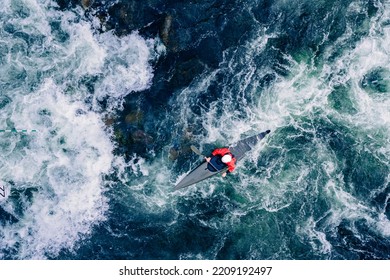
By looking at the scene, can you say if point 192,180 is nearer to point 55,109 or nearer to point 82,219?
point 82,219

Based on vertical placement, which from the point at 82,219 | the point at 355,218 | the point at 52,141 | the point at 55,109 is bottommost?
the point at 355,218

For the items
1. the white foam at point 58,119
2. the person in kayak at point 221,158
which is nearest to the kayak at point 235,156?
the person in kayak at point 221,158

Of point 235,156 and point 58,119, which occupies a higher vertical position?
point 58,119

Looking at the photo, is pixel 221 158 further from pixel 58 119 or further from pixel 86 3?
pixel 86 3

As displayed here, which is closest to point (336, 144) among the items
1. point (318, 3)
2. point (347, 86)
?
point (347, 86)

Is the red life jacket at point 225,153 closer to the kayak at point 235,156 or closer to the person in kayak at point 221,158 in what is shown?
the person in kayak at point 221,158

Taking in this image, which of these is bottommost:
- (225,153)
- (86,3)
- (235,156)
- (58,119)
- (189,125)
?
(235,156)

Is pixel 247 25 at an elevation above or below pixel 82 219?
above

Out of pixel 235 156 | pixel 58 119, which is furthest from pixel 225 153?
pixel 58 119

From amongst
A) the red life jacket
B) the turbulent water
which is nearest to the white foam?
the turbulent water
